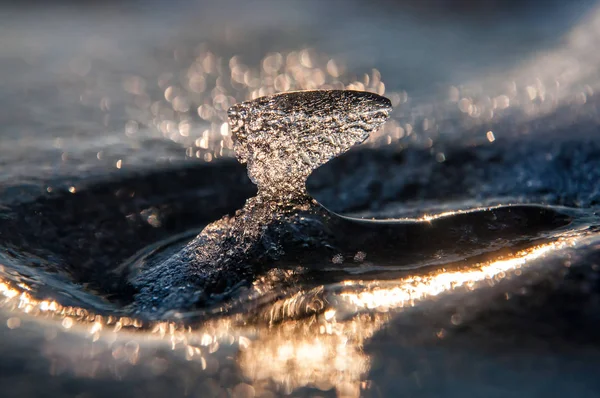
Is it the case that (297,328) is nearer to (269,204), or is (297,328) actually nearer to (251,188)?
(269,204)

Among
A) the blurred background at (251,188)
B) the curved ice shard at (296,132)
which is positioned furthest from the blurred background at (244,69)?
the curved ice shard at (296,132)

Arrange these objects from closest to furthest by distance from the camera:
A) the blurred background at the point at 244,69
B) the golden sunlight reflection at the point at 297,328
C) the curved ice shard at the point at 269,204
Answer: the golden sunlight reflection at the point at 297,328 → the curved ice shard at the point at 269,204 → the blurred background at the point at 244,69

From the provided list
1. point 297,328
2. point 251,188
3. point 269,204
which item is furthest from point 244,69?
point 297,328

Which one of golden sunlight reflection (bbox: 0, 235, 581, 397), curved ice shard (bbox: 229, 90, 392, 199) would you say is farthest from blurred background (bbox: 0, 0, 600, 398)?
curved ice shard (bbox: 229, 90, 392, 199)

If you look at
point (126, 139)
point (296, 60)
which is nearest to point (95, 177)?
point (126, 139)

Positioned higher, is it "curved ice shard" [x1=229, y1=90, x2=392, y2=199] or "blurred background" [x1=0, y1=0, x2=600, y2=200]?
"blurred background" [x1=0, y1=0, x2=600, y2=200]

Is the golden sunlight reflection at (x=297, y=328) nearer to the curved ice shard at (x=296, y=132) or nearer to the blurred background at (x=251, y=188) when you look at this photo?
the blurred background at (x=251, y=188)

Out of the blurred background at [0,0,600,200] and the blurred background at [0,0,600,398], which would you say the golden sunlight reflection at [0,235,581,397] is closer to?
the blurred background at [0,0,600,398]
